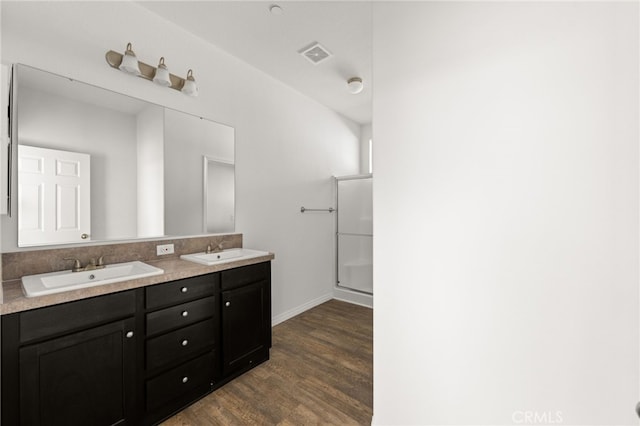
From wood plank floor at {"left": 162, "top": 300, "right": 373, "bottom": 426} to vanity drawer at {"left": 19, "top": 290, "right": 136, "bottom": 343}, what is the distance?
30.2 inches

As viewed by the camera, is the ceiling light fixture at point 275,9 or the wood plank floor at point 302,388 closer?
the wood plank floor at point 302,388

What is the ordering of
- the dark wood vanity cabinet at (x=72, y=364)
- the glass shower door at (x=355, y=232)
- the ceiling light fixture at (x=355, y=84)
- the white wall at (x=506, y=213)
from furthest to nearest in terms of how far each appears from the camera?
the glass shower door at (x=355, y=232), the ceiling light fixture at (x=355, y=84), the dark wood vanity cabinet at (x=72, y=364), the white wall at (x=506, y=213)

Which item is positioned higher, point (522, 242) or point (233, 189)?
point (233, 189)

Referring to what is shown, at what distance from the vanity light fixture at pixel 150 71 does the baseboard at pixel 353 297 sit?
2992 mm

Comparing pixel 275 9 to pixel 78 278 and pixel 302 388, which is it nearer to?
pixel 78 278

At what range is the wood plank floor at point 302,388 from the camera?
159cm

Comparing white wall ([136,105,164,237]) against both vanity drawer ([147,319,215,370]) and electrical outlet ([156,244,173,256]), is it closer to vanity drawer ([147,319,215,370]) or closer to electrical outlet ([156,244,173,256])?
electrical outlet ([156,244,173,256])

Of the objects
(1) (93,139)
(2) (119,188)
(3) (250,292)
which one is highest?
(1) (93,139)

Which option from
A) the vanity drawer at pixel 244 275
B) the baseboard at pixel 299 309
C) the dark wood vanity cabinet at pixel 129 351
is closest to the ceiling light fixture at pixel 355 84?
the vanity drawer at pixel 244 275

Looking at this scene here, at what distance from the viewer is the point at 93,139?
5.76ft

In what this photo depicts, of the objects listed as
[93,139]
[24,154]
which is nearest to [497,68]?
[93,139]

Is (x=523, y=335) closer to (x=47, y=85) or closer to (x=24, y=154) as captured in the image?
(x=24, y=154)

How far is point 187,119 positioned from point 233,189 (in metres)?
0.72

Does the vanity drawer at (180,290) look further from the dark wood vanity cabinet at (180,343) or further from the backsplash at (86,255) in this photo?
the backsplash at (86,255)
